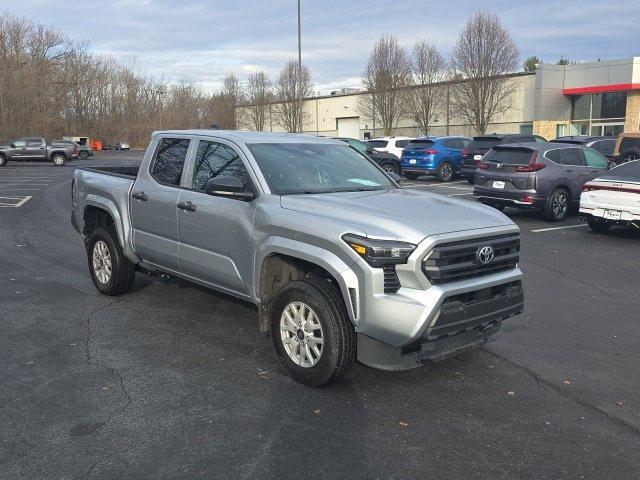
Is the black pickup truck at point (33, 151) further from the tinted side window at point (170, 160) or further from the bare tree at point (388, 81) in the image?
the tinted side window at point (170, 160)

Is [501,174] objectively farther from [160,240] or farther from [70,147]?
[70,147]

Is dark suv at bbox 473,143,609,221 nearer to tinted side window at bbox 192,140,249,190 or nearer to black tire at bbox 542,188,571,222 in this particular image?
black tire at bbox 542,188,571,222

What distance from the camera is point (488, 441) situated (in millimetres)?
3826

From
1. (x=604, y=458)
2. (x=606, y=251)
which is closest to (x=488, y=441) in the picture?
(x=604, y=458)

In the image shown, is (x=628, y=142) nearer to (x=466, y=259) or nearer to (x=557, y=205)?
(x=557, y=205)

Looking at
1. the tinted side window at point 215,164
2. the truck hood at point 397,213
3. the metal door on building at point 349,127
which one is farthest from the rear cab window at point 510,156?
the metal door on building at point 349,127

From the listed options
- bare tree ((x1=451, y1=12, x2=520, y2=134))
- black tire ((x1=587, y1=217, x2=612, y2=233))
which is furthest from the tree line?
black tire ((x1=587, y1=217, x2=612, y2=233))

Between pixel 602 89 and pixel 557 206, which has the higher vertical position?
pixel 602 89

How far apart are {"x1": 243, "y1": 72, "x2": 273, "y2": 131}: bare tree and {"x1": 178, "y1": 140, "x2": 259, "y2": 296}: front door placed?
199 ft

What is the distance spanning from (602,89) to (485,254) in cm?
4330

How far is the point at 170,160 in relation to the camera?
6.20 meters

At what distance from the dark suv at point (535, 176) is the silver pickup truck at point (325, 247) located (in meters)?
7.83

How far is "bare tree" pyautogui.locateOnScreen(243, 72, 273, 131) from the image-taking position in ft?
214

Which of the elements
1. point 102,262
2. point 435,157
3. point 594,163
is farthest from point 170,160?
point 435,157
